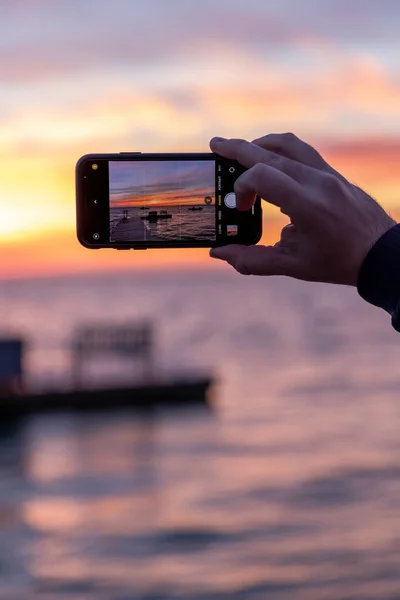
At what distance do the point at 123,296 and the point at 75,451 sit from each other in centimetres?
13576

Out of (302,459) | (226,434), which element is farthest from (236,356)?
(302,459)

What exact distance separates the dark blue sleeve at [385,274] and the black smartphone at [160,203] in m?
0.64

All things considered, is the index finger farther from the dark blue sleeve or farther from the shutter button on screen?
the shutter button on screen

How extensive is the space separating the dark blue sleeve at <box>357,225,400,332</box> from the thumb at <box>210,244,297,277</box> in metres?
0.14

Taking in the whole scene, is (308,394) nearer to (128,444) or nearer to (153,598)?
(128,444)

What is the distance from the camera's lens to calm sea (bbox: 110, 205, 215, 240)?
223 centimetres

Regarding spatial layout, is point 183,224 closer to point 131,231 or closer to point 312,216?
point 131,231

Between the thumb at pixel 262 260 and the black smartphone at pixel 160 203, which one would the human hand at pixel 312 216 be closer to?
the thumb at pixel 262 260

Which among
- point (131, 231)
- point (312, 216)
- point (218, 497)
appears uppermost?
point (312, 216)

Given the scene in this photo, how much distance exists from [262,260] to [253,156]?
0.55 feet

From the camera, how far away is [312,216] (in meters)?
1.53

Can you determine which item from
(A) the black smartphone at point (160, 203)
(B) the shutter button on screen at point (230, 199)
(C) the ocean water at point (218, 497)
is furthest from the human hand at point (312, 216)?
(C) the ocean water at point (218, 497)

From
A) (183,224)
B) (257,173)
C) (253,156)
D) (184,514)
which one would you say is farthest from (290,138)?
(184,514)

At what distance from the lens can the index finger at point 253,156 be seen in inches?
63.1
